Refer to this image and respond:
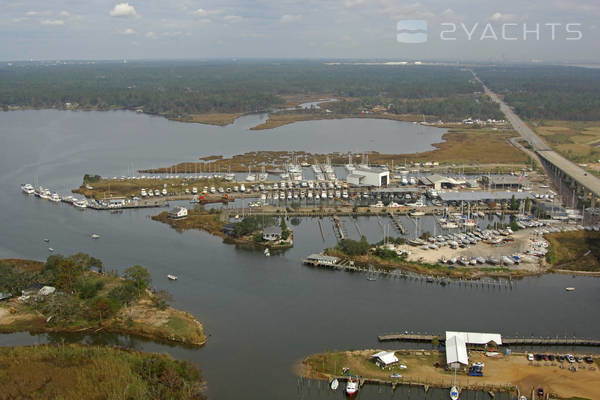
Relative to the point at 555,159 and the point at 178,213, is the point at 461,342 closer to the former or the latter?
the point at 178,213

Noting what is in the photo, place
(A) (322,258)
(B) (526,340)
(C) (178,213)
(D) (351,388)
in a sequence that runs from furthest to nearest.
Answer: (C) (178,213) → (A) (322,258) → (B) (526,340) → (D) (351,388)

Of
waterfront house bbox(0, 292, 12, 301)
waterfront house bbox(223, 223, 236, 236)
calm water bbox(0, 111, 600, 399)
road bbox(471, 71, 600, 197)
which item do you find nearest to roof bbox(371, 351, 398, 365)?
calm water bbox(0, 111, 600, 399)


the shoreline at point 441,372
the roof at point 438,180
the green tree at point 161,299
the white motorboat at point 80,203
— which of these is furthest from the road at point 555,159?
the white motorboat at point 80,203

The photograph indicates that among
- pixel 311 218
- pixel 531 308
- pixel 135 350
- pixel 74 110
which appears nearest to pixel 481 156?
pixel 311 218

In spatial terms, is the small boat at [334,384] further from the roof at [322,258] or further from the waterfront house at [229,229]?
the waterfront house at [229,229]

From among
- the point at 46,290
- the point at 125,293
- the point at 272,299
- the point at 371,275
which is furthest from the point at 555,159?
the point at 46,290

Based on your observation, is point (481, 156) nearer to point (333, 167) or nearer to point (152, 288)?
point (333, 167)
